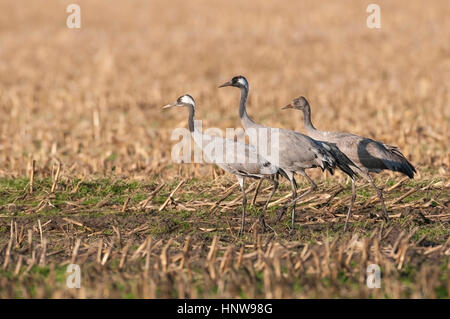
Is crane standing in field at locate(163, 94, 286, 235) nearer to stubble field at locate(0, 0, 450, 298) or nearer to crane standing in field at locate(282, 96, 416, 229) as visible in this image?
stubble field at locate(0, 0, 450, 298)

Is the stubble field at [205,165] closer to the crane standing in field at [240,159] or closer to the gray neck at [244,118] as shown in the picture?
the crane standing in field at [240,159]

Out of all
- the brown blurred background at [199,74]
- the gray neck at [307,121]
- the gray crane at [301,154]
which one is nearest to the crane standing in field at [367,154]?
the gray neck at [307,121]

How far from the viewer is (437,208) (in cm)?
892

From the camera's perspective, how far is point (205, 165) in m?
11.5

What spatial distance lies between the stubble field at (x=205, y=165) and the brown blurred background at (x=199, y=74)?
2.9 inches

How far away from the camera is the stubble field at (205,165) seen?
631 cm

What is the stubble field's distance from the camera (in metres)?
6.31

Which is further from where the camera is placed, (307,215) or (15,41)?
(15,41)

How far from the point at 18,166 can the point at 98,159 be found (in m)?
1.31

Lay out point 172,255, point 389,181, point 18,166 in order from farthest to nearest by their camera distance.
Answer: point 18,166
point 389,181
point 172,255
